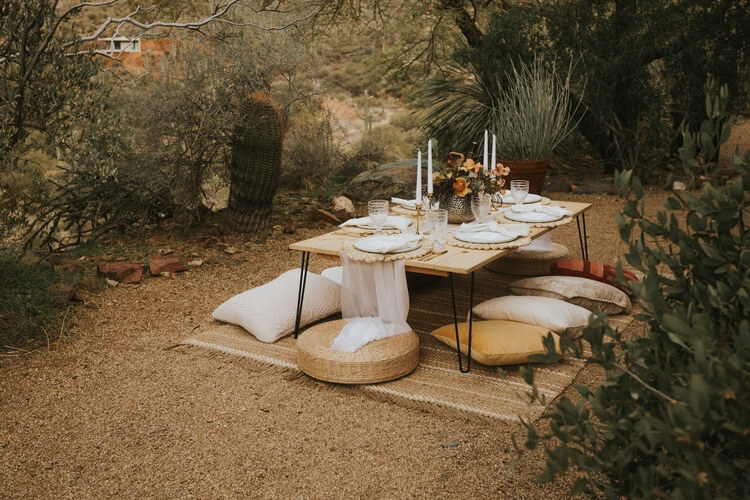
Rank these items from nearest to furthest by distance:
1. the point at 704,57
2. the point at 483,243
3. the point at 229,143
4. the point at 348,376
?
the point at 348,376 → the point at 483,243 → the point at 229,143 → the point at 704,57

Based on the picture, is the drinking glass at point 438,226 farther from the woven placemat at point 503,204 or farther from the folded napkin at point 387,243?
the woven placemat at point 503,204

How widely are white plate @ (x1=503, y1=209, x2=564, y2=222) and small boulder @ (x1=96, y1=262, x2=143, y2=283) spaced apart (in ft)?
8.17

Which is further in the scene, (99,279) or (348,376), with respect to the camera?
(99,279)

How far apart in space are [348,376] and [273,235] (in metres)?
3.08

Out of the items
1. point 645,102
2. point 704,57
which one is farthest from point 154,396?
point 704,57

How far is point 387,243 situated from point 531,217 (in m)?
1.09

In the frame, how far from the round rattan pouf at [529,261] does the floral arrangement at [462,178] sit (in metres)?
0.84

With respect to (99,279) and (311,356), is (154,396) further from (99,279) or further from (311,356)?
(99,279)

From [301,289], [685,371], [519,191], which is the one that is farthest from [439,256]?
[685,371]

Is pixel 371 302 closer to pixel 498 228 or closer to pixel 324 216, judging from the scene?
pixel 498 228

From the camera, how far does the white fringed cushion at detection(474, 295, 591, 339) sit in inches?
135

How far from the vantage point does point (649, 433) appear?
1.20 metres

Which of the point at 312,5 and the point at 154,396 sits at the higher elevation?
the point at 312,5

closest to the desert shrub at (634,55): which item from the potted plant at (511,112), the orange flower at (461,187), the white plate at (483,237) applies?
the potted plant at (511,112)
